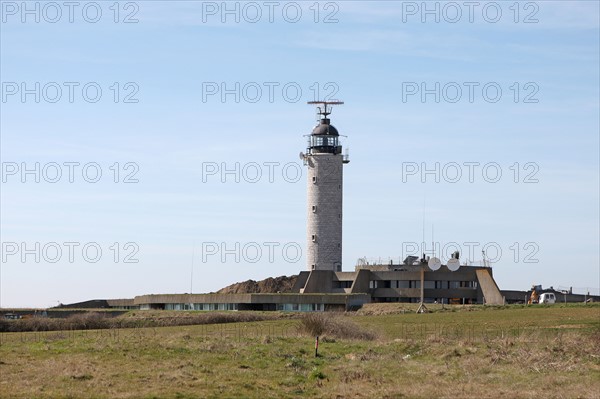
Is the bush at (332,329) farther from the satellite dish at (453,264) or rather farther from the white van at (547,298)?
the satellite dish at (453,264)

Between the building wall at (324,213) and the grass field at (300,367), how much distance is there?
5772cm

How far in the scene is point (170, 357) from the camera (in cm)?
3791

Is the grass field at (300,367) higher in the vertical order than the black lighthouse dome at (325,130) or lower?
lower

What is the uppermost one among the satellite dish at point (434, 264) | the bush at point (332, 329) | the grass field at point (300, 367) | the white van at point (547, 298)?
A: the satellite dish at point (434, 264)

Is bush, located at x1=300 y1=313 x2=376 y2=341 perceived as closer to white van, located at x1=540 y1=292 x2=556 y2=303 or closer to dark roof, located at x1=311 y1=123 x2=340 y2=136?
white van, located at x1=540 y1=292 x2=556 y2=303

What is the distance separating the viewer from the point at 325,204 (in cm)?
10862

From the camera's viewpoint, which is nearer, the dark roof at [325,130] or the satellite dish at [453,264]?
the satellite dish at [453,264]

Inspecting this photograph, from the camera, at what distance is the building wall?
4250 inches

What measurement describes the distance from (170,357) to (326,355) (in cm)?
630

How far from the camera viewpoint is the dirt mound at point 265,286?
398ft

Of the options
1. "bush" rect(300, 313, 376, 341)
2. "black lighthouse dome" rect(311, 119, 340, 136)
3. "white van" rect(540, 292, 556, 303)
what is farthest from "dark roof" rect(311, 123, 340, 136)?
"bush" rect(300, 313, 376, 341)

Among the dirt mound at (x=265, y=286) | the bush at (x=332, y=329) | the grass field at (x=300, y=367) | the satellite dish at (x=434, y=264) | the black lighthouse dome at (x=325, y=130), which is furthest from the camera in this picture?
the dirt mound at (x=265, y=286)

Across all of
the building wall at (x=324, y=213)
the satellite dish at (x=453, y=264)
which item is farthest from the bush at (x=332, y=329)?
the building wall at (x=324, y=213)

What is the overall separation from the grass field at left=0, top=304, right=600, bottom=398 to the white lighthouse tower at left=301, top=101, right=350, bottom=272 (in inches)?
2275
